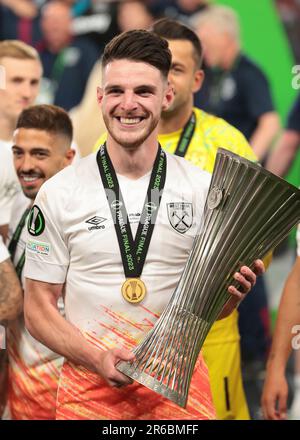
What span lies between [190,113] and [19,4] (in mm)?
2389

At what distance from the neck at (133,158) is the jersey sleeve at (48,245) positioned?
0.22 metres

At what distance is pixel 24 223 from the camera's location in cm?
355

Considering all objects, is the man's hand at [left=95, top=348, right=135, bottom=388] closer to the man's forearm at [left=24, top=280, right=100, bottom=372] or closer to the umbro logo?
the man's forearm at [left=24, top=280, right=100, bottom=372]

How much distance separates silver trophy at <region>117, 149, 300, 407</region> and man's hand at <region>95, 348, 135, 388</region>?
0.8 inches

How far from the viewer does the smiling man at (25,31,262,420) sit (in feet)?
9.80

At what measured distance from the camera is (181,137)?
3639mm

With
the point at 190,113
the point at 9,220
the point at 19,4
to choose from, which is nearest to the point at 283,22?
the point at 19,4

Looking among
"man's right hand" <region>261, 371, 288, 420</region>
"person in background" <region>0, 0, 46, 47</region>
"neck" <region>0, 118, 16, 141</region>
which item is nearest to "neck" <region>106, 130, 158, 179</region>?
"neck" <region>0, 118, 16, 141</region>

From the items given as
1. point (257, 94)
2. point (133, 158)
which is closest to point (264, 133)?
point (257, 94)

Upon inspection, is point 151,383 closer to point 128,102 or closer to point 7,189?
point 128,102

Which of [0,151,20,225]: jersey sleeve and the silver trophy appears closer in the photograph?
the silver trophy

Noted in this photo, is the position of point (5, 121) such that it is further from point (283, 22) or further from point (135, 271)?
point (283, 22)

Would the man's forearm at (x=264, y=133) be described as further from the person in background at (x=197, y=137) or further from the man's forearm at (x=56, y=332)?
the man's forearm at (x=56, y=332)

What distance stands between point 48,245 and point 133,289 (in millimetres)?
280
